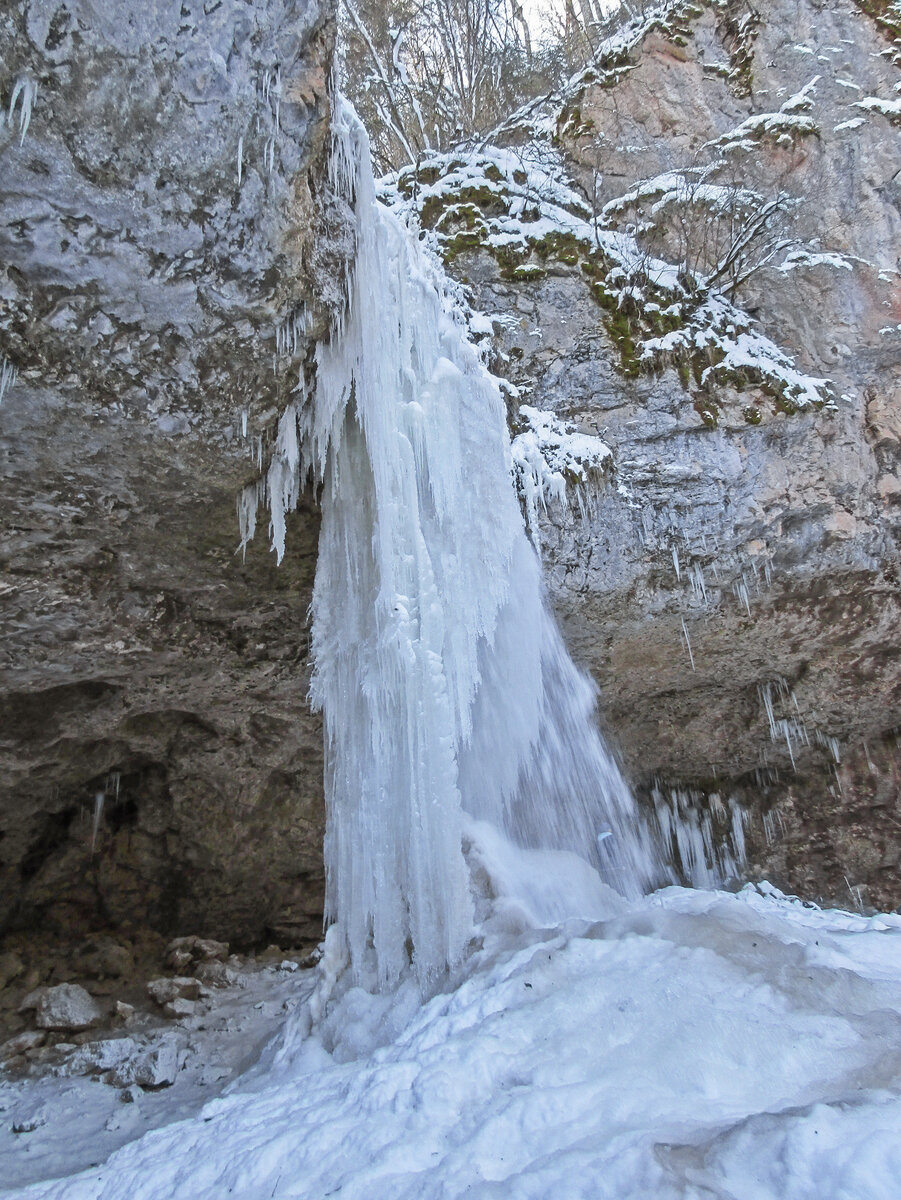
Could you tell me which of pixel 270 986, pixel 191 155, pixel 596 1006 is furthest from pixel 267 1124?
pixel 270 986

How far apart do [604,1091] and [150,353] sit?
3.57 meters

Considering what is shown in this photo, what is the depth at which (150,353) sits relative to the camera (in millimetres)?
3578

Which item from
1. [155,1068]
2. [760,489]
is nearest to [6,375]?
[155,1068]

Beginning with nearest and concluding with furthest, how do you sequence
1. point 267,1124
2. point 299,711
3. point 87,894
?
point 267,1124, point 299,711, point 87,894

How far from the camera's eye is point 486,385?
5.23 meters

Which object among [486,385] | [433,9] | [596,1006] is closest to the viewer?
[596,1006]

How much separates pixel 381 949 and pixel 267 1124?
52.4 inches

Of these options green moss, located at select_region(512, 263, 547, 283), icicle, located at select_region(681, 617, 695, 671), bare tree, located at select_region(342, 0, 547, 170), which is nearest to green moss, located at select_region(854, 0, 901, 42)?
bare tree, located at select_region(342, 0, 547, 170)

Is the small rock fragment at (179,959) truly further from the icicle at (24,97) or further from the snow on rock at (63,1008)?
the icicle at (24,97)

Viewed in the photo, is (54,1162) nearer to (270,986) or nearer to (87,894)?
(270,986)

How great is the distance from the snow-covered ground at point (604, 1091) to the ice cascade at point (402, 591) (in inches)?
24.3

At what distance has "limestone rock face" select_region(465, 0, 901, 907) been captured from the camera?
19.9ft

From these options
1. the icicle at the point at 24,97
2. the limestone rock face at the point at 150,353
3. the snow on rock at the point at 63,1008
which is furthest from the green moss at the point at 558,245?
the snow on rock at the point at 63,1008

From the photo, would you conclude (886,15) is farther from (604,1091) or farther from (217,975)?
(217,975)
